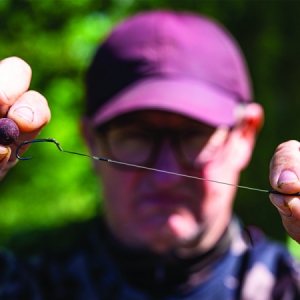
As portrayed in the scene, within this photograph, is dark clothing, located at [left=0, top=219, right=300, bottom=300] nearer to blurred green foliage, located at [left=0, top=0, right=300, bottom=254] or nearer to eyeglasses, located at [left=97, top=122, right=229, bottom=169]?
eyeglasses, located at [left=97, top=122, right=229, bottom=169]

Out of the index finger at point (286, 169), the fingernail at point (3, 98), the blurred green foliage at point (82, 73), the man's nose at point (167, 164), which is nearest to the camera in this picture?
the index finger at point (286, 169)

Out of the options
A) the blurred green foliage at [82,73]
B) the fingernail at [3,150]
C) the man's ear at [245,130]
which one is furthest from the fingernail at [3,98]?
the blurred green foliage at [82,73]

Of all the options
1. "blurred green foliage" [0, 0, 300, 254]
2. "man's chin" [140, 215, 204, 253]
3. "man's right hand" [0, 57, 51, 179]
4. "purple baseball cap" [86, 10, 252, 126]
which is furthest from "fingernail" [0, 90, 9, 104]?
"blurred green foliage" [0, 0, 300, 254]

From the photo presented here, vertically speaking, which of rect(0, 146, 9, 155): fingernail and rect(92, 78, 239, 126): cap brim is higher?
rect(0, 146, 9, 155): fingernail

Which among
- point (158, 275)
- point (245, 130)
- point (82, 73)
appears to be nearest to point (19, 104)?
point (158, 275)

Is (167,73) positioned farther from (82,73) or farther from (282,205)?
(82,73)

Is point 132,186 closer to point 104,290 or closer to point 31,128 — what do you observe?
point 104,290

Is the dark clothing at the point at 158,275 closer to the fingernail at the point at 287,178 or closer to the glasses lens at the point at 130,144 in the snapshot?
the glasses lens at the point at 130,144

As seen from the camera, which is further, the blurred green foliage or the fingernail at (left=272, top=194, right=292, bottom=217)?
the blurred green foliage
